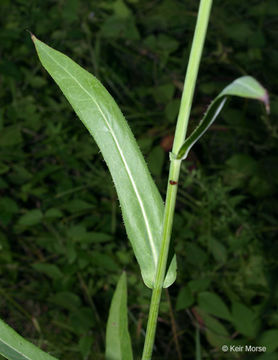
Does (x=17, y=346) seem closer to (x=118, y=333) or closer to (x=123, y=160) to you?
(x=118, y=333)

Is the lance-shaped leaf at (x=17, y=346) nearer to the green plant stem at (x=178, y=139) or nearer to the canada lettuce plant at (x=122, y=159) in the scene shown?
the canada lettuce plant at (x=122, y=159)

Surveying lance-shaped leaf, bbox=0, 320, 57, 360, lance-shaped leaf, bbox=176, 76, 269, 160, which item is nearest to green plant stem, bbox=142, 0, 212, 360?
lance-shaped leaf, bbox=176, 76, 269, 160

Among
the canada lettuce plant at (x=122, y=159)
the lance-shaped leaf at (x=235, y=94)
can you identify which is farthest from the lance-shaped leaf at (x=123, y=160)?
the lance-shaped leaf at (x=235, y=94)

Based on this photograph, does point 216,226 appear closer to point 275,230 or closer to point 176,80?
point 275,230


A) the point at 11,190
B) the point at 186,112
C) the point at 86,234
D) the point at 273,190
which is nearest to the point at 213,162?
the point at 273,190

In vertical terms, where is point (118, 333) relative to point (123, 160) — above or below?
below

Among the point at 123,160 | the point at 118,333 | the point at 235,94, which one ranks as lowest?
the point at 118,333

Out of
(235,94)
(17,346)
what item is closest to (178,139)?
(235,94)
